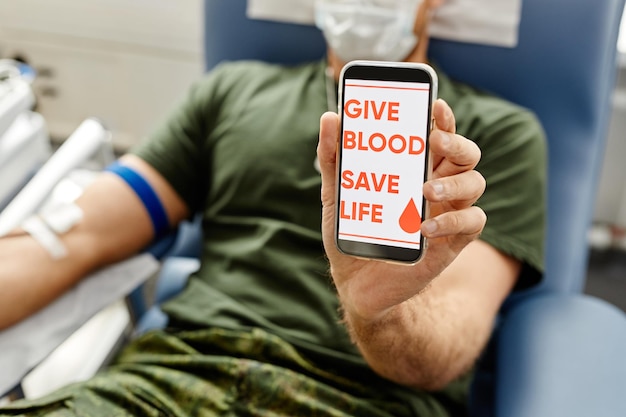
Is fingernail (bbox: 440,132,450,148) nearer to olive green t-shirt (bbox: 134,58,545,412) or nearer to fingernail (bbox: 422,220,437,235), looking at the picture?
fingernail (bbox: 422,220,437,235)

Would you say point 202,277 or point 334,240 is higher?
point 334,240

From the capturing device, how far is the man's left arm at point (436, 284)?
509 millimetres

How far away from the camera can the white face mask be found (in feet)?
2.93

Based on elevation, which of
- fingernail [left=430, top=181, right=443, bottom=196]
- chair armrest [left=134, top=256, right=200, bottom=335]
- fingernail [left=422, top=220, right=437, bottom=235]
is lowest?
chair armrest [left=134, top=256, right=200, bottom=335]

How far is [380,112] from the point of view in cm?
47

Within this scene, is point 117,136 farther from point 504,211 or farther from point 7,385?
point 504,211

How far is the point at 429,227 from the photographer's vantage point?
0.50 meters

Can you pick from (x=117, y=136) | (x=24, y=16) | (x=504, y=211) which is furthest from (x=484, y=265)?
(x=24, y=16)

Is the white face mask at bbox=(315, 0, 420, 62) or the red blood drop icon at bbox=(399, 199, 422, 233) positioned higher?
the white face mask at bbox=(315, 0, 420, 62)

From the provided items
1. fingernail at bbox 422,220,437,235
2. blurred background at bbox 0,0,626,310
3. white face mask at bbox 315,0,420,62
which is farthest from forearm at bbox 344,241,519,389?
blurred background at bbox 0,0,626,310

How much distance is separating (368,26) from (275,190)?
0.87ft

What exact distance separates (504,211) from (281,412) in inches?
15.5

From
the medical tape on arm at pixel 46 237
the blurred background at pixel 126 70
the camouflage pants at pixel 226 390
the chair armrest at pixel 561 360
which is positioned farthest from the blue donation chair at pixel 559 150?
the blurred background at pixel 126 70

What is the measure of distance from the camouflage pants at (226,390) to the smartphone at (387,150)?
41cm
